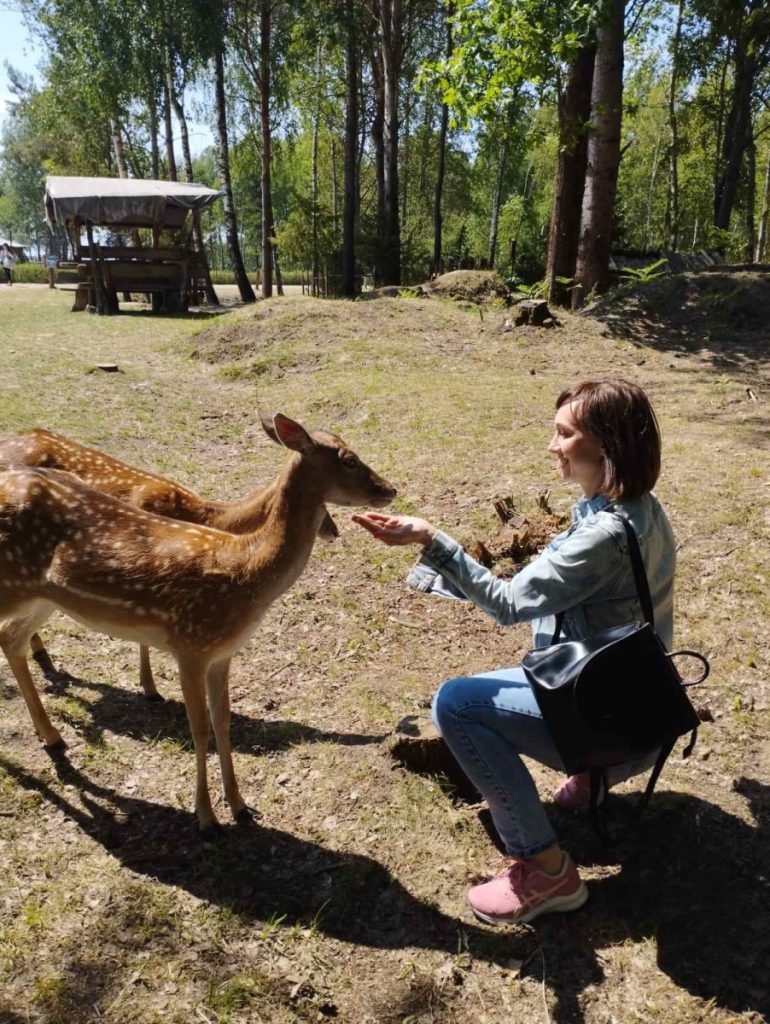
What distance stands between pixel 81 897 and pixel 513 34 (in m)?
11.9

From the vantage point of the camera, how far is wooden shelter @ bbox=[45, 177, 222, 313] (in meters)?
21.4

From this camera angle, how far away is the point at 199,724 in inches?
136

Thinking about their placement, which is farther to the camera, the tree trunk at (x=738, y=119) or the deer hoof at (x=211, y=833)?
the tree trunk at (x=738, y=119)

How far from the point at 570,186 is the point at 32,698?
13.5 metres

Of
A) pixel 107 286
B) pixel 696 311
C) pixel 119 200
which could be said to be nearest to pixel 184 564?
pixel 696 311

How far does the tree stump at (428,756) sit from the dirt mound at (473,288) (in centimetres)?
1294

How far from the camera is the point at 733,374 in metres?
10.1

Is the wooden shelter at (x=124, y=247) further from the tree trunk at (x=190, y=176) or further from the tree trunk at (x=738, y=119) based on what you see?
the tree trunk at (x=738, y=119)

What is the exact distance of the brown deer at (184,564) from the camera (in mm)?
3355

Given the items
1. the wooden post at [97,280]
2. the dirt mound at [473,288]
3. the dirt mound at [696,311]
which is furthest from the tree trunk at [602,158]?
the wooden post at [97,280]

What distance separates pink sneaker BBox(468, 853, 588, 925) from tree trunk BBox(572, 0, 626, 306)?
1194 cm

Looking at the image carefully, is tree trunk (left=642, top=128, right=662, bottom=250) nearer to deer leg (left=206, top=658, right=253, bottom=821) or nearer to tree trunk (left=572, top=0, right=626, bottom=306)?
tree trunk (left=572, top=0, right=626, bottom=306)

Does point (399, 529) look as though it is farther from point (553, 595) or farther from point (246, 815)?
point (246, 815)

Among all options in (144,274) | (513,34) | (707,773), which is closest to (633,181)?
(144,274)
